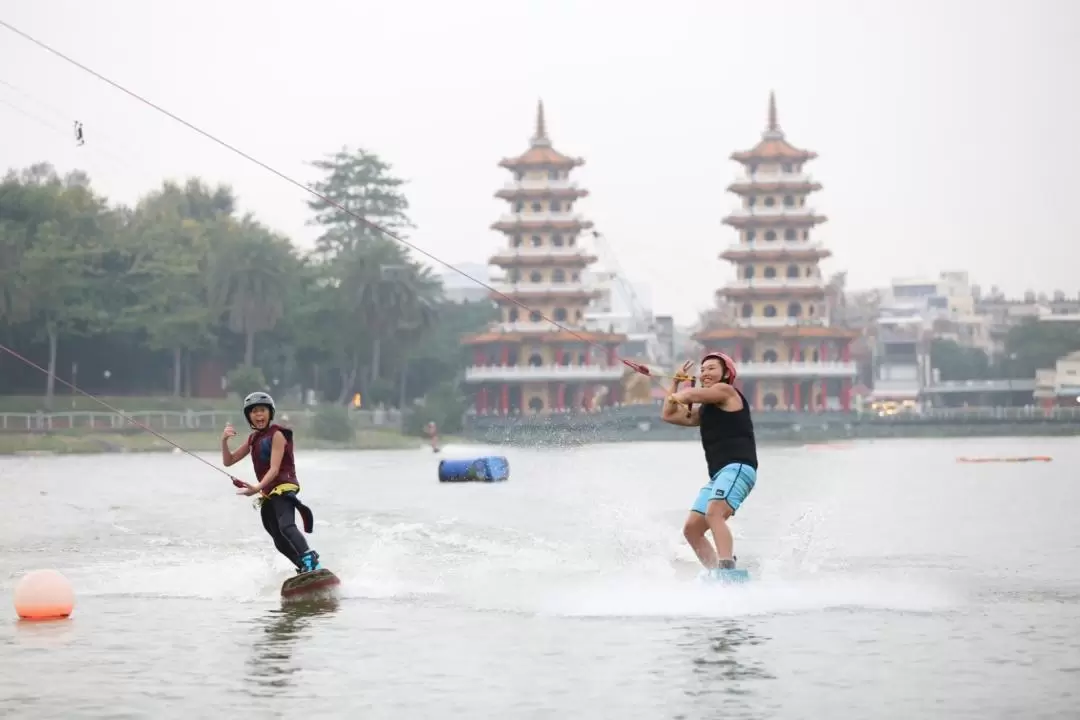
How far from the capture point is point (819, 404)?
12588 cm

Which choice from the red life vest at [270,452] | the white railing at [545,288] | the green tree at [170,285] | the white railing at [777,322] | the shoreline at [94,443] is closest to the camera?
the red life vest at [270,452]

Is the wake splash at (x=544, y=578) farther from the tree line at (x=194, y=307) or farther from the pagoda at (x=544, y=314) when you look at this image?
the pagoda at (x=544, y=314)

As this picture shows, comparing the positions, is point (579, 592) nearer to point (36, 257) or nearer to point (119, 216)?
point (36, 257)

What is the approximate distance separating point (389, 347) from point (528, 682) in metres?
99.0

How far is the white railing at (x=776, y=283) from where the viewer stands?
125 metres

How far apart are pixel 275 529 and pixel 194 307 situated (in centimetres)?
8124

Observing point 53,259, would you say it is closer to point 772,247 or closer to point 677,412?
point 772,247

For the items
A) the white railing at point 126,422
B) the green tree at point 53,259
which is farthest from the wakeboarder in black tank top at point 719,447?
the green tree at point 53,259

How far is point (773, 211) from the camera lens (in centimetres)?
12675

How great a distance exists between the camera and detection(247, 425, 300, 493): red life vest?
15195 millimetres

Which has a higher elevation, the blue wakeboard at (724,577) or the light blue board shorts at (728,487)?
the light blue board shorts at (728,487)

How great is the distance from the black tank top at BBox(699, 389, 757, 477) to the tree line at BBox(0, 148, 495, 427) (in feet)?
245

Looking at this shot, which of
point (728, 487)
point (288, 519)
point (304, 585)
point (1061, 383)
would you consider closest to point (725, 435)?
point (728, 487)

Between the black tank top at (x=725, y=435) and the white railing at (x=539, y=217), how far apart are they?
367 feet
